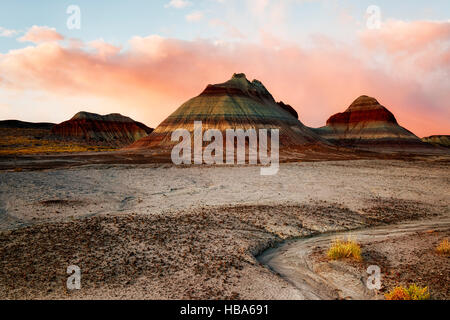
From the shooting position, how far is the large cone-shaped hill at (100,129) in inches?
4224

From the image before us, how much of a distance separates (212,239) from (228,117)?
Result: 64.8 metres

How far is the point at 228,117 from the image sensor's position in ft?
237

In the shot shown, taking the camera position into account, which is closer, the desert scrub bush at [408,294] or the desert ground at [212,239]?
the desert scrub bush at [408,294]

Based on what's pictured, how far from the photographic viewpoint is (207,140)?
64.1 meters

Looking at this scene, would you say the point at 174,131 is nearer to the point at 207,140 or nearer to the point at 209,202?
the point at 207,140

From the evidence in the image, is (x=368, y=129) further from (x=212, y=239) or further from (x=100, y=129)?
(x=212, y=239)

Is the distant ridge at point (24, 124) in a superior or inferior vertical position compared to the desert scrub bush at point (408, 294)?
superior

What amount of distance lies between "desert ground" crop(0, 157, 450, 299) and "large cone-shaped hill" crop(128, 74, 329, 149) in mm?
50093

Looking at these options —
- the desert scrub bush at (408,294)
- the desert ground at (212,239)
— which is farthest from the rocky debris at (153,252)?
the desert scrub bush at (408,294)

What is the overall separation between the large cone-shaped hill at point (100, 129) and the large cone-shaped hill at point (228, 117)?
36809 millimetres

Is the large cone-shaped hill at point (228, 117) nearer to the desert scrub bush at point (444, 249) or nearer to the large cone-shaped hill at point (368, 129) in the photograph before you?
the large cone-shaped hill at point (368, 129)
